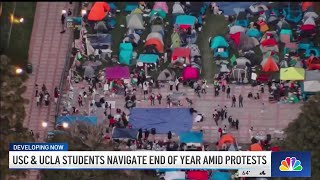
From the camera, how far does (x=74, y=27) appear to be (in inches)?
2852

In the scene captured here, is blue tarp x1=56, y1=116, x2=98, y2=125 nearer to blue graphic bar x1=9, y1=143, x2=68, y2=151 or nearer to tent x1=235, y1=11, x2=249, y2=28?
blue graphic bar x1=9, y1=143, x2=68, y2=151

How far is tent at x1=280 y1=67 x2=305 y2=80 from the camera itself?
6575cm

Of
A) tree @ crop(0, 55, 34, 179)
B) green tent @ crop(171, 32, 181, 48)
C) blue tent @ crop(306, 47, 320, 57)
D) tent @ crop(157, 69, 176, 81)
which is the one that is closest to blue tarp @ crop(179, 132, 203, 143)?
tent @ crop(157, 69, 176, 81)

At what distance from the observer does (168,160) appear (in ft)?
149

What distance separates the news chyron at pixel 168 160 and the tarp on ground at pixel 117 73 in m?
20.8

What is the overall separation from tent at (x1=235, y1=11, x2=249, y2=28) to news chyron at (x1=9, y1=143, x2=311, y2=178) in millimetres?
26454

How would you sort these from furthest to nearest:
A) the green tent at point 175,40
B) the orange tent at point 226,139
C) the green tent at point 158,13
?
the green tent at point 158,13 < the green tent at point 175,40 < the orange tent at point 226,139

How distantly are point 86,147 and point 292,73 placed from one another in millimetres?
21158

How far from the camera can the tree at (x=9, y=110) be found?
1933 inches

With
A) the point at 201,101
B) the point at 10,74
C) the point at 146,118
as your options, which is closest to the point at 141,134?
the point at 146,118

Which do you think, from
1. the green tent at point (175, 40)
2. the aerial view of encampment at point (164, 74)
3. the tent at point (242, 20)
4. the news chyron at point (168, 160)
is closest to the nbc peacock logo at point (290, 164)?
the news chyron at point (168, 160)

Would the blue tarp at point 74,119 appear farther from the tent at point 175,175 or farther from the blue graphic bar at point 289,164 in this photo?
the blue graphic bar at point 289,164

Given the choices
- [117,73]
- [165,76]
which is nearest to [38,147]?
[117,73]

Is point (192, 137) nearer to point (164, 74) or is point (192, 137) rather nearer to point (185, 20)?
point (164, 74)
